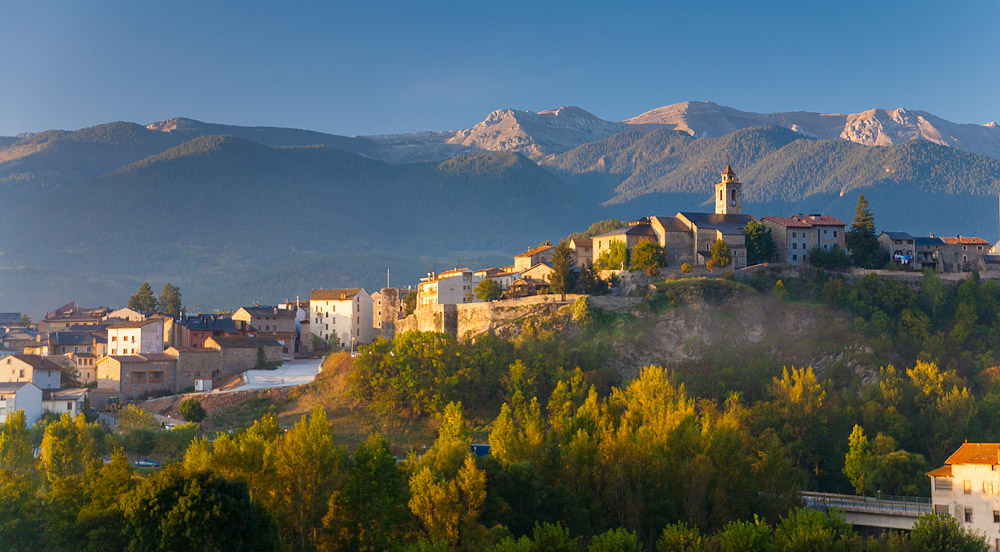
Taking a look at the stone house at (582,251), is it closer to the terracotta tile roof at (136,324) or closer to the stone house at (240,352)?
the stone house at (240,352)

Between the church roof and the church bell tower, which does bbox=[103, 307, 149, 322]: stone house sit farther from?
the church bell tower

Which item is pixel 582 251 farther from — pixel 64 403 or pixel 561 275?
pixel 64 403

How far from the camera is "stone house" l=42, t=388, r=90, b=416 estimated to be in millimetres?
81000

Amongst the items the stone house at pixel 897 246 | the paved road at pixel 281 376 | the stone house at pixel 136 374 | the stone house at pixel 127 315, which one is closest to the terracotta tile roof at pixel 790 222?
the stone house at pixel 897 246

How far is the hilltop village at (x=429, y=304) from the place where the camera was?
89.5 m

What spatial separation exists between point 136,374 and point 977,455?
58132 millimetres

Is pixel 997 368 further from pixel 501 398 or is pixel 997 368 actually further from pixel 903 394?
pixel 501 398

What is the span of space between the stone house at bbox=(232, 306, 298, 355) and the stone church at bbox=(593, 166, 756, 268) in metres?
27.2

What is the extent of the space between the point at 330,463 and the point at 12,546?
12.7 metres

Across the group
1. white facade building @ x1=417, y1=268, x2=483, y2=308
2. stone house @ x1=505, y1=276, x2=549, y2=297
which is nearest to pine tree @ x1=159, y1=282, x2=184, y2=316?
white facade building @ x1=417, y1=268, x2=483, y2=308

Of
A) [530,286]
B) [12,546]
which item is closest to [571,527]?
[12,546]

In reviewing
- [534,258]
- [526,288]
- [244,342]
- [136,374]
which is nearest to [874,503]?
[526,288]

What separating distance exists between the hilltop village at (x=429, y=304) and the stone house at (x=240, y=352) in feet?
0.29

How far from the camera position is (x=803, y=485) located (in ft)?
224
